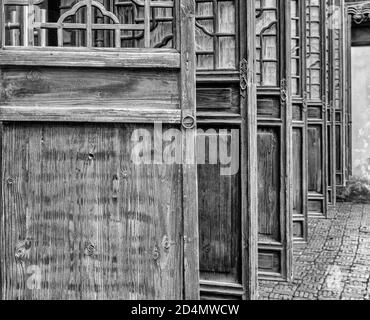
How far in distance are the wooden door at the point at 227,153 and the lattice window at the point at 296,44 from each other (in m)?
2.05

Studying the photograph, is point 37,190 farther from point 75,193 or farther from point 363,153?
point 363,153

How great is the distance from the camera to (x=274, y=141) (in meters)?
4.27

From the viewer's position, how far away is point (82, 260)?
1.94 m

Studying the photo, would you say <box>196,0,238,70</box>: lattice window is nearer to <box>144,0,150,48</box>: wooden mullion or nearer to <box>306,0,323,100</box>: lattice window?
<box>144,0,150,48</box>: wooden mullion

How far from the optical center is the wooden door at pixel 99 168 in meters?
1.91

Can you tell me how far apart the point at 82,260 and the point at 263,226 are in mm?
2648

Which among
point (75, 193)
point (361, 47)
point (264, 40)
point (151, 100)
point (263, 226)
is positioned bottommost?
point (263, 226)

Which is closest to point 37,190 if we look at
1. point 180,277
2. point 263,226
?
point 180,277

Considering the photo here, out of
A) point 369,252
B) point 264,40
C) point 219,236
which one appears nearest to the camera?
point 219,236

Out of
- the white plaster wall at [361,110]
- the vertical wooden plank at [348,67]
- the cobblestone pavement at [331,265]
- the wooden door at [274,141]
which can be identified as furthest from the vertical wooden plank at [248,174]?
the white plaster wall at [361,110]

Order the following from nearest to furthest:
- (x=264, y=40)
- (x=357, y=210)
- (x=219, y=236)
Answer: (x=219, y=236) → (x=264, y=40) → (x=357, y=210)

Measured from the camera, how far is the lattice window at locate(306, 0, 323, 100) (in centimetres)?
662

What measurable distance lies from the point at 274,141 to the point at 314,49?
324 centimetres

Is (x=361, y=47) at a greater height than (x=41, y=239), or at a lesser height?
greater
